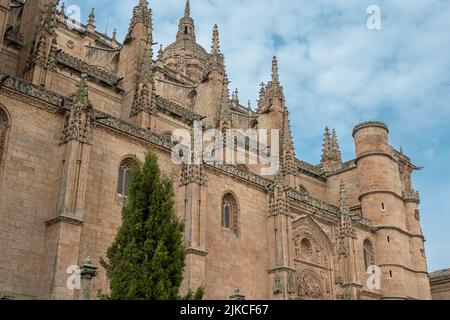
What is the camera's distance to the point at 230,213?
23.9 m

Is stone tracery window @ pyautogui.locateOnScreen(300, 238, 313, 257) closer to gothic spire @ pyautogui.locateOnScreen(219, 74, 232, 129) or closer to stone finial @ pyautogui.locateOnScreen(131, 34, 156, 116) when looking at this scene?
gothic spire @ pyautogui.locateOnScreen(219, 74, 232, 129)

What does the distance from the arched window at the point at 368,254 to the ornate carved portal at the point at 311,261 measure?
3.97m

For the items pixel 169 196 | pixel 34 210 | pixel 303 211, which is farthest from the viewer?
pixel 303 211

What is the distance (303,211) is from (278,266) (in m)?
4.12

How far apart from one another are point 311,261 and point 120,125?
12.2 metres

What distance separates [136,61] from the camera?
28.0 metres

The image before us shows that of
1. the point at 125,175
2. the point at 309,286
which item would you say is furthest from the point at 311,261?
the point at 125,175

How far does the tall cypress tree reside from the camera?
12.4 metres

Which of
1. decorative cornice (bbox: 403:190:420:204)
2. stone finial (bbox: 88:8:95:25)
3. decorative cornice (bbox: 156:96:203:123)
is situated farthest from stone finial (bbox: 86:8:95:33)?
decorative cornice (bbox: 403:190:420:204)

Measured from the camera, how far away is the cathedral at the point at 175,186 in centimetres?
1703

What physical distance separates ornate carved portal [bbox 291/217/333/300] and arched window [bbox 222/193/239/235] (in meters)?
3.85
